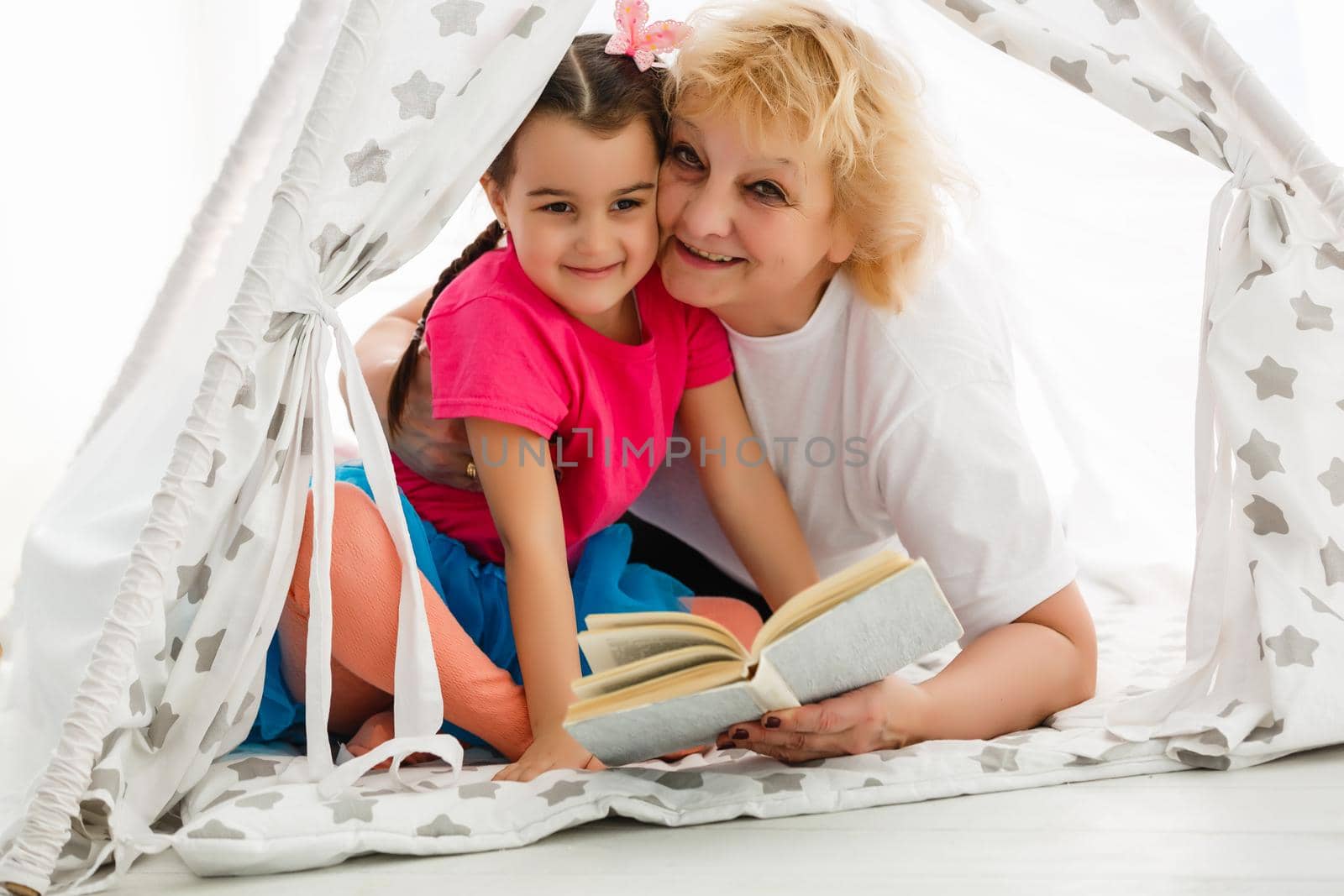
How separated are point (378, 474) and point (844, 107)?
603mm

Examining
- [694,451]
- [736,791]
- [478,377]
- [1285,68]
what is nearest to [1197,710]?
[736,791]

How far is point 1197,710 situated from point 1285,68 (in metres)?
0.97

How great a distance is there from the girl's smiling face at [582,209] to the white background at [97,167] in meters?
0.98

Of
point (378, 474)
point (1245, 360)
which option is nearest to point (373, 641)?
point (378, 474)

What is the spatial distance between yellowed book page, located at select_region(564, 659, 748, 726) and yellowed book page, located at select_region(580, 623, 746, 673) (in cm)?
2

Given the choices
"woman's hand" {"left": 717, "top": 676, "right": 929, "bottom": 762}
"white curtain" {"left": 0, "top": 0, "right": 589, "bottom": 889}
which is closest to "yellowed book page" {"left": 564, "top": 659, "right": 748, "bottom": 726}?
"woman's hand" {"left": 717, "top": 676, "right": 929, "bottom": 762}

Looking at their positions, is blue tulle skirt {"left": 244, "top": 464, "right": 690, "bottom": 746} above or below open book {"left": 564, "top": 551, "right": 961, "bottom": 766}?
above

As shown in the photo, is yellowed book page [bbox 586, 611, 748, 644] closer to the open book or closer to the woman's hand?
the open book

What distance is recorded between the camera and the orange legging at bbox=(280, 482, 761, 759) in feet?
4.00

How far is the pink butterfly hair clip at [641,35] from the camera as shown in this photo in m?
1.33

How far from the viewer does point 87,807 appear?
3.36 ft

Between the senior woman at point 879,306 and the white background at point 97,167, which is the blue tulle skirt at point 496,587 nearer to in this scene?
the senior woman at point 879,306

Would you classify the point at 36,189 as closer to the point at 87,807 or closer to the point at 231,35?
the point at 231,35

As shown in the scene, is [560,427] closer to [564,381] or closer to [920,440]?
[564,381]
